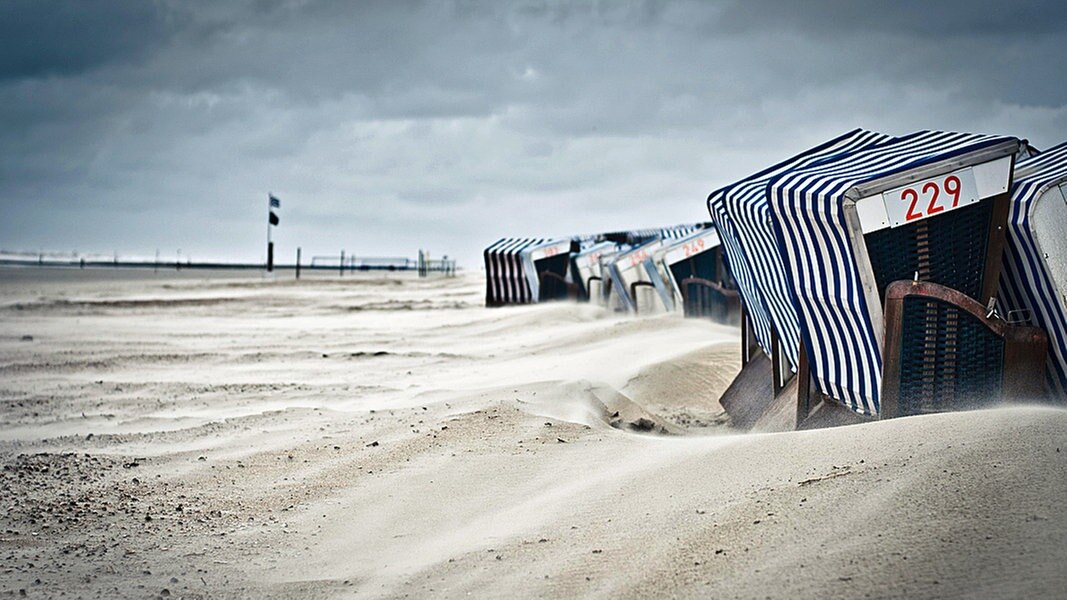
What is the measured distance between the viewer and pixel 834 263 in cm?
455

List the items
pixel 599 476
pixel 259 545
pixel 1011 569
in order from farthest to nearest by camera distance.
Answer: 1. pixel 599 476
2. pixel 259 545
3. pixel 1011 569

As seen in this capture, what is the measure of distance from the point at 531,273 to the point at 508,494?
537 inches

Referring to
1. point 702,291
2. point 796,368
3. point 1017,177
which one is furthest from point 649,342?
point 1017,177

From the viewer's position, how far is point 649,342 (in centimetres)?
916

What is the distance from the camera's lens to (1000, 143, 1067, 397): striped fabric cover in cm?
420

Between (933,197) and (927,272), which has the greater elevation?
(933,197)

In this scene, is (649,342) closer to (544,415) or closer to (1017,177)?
(544,415)

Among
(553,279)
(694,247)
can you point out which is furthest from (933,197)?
(553,279)

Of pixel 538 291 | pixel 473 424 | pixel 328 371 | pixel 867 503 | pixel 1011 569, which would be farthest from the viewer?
pixel 538 291

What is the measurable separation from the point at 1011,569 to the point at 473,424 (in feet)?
10.6

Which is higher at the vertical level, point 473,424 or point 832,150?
point 832,150

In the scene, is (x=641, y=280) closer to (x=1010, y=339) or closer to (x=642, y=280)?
(x=642, y=280)

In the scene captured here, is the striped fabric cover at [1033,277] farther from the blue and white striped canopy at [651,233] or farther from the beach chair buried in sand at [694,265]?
the blue and white striped canopy at [651,233]

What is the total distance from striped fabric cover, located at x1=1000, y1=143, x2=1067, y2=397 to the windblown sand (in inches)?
27.3
